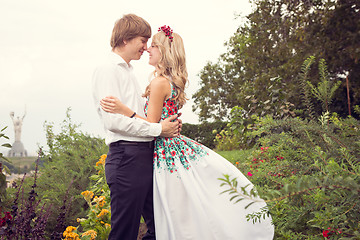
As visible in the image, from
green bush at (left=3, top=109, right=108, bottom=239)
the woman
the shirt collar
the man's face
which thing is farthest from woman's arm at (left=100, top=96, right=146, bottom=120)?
green bush at (left=3, top=109, right=108, bottom=239)

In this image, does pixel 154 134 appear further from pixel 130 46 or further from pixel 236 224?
pixel 236 224

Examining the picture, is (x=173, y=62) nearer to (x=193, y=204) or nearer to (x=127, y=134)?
(x=127, y=134)

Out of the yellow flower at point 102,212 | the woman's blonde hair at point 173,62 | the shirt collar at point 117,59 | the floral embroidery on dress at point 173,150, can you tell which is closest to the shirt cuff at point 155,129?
the floral embroidery on dress at point 173,150

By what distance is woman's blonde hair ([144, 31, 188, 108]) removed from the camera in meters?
2.95

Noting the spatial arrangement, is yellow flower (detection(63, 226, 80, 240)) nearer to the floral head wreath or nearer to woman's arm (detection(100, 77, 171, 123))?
woman's arm (detection(100, 77, 171, 123))

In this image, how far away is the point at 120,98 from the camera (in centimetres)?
279

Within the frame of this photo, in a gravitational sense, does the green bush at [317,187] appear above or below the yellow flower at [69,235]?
above

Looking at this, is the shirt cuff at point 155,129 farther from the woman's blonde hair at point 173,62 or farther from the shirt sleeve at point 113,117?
the woman's blonde hair at point 173,62

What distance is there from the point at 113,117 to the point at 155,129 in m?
0.32

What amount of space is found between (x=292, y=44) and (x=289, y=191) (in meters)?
10.2

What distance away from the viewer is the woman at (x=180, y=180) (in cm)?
275

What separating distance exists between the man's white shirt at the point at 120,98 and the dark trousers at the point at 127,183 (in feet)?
0.32

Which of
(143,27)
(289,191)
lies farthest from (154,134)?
(289,191)

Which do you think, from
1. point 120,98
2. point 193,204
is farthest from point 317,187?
point 120,98
